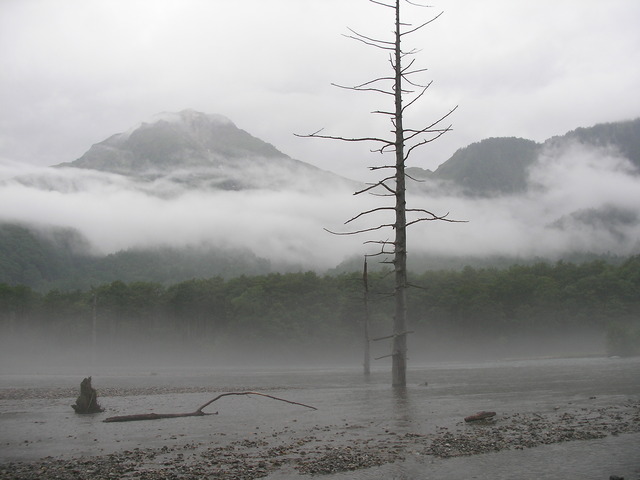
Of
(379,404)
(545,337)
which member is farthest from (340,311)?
(379,404)

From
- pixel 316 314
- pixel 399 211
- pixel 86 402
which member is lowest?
pixel 86 402

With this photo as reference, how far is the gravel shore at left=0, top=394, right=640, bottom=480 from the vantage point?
1105 centimetres

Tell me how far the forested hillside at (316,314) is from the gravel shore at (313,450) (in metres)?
130

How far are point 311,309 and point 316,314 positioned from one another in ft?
8.27

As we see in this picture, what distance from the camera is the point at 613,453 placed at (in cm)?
1210

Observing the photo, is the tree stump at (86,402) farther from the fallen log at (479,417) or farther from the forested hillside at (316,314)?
the forested hillside at (316,314)

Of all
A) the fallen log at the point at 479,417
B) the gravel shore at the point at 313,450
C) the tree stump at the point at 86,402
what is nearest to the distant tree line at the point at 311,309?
the tree stump at the point at 86,402

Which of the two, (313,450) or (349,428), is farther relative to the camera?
(349,428)

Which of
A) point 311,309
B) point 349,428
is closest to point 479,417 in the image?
point 349,428

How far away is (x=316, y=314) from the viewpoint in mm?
150875

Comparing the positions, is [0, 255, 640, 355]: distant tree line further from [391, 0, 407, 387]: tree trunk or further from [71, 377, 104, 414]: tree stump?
[71, 377, 104, 414]: tree stump

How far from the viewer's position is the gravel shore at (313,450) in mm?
11055

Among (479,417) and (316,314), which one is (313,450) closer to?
(479,417)

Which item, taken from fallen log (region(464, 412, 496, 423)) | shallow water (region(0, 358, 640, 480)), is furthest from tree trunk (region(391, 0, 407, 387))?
fallen log (region(464, 412, 496, 423))
